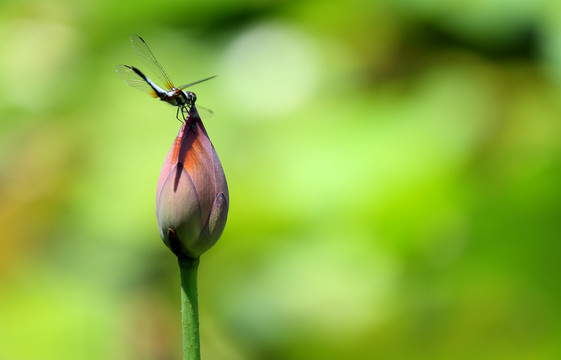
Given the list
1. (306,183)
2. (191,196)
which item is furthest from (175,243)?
(306,183)

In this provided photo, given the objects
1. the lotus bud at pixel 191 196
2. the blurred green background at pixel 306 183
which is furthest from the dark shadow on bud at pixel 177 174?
the blurred green background at pixel 306 183

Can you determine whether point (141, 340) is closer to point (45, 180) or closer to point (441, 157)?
point (45, 180)

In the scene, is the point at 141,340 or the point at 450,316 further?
the point at 141,340

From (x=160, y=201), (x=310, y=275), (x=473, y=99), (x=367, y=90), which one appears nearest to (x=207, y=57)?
(x=367, y=90)

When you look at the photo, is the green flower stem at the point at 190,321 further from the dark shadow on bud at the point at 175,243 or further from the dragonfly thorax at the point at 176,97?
the dragonfly thorax at the point at 176,97

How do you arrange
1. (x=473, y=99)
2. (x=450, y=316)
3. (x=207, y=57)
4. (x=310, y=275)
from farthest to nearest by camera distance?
(x=207, y=57), (x=473, y=99), (x=310, y=275), (x=450, y=316)

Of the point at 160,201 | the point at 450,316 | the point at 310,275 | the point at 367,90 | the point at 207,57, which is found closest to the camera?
the point at 160,201

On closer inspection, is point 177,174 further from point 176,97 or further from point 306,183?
point 306,183

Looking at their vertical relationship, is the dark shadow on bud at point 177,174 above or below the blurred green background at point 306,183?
below
